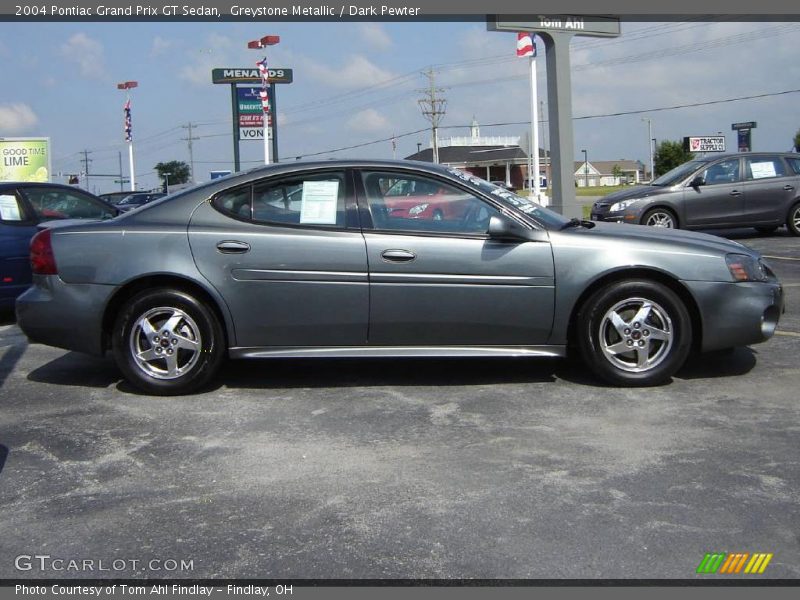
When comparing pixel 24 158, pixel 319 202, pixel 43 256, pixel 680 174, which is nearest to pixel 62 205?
pixel 43 256

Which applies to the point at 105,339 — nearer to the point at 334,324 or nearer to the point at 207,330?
the point at 207,330

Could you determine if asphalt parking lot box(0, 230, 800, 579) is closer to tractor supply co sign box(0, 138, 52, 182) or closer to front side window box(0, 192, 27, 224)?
front side window box(0, 192, 27, 224)

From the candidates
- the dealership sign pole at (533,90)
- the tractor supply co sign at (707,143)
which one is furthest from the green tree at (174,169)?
the dealership sign pole at (533,90)

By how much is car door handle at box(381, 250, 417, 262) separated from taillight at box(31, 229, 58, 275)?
2.07m

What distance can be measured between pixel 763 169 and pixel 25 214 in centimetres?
1160

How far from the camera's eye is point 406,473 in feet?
13.3

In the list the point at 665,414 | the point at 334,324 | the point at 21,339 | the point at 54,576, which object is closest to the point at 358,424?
the point at 334,324

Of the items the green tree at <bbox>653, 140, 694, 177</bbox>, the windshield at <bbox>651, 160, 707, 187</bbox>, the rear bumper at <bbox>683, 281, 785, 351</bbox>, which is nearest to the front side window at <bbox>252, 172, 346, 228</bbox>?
the rear bumper at <bbox>683, 281, 785, 351</bbox>

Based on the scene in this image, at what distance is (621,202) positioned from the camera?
1448 centimetres

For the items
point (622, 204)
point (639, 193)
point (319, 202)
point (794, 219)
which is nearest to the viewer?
point (319, 202)

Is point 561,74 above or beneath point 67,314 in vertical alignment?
above

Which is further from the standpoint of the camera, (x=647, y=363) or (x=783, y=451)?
(x=647, y=363)

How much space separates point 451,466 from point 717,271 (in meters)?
2.36

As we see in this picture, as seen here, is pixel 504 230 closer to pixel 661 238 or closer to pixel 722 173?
pixel 661 238
